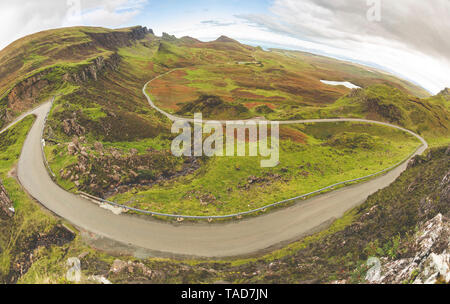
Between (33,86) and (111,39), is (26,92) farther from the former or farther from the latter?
(111,39)

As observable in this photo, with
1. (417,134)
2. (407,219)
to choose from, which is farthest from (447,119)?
(407,219)

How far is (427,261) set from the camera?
10078mm

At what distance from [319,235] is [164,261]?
15612 millimetres

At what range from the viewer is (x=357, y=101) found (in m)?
77.4

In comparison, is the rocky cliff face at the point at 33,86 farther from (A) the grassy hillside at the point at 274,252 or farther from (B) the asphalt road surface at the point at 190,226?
(A) the grassy hillside at the point at 274,252

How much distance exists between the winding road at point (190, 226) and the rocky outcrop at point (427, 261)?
10.1m

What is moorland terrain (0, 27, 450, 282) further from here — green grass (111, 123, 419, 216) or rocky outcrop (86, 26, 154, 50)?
rocky outcrop (86, 26, 154, 50)

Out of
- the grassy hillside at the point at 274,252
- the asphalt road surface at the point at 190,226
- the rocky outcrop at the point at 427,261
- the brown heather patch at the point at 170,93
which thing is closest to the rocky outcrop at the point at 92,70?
the brown heather patch at the point at 170,93

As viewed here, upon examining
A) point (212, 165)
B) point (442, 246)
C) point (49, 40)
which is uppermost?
point (49, 40)

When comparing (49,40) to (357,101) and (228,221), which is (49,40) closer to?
(228,221)

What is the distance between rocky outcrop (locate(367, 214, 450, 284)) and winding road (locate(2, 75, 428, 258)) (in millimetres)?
10122

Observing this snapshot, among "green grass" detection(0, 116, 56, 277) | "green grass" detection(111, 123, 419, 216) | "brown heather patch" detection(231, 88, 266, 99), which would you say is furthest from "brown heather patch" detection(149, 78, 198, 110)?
"green grass" detection(0, 116, 56, 277)

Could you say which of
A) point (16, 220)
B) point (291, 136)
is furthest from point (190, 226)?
point (291, 136)

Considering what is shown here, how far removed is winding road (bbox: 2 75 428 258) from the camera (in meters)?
19.6
